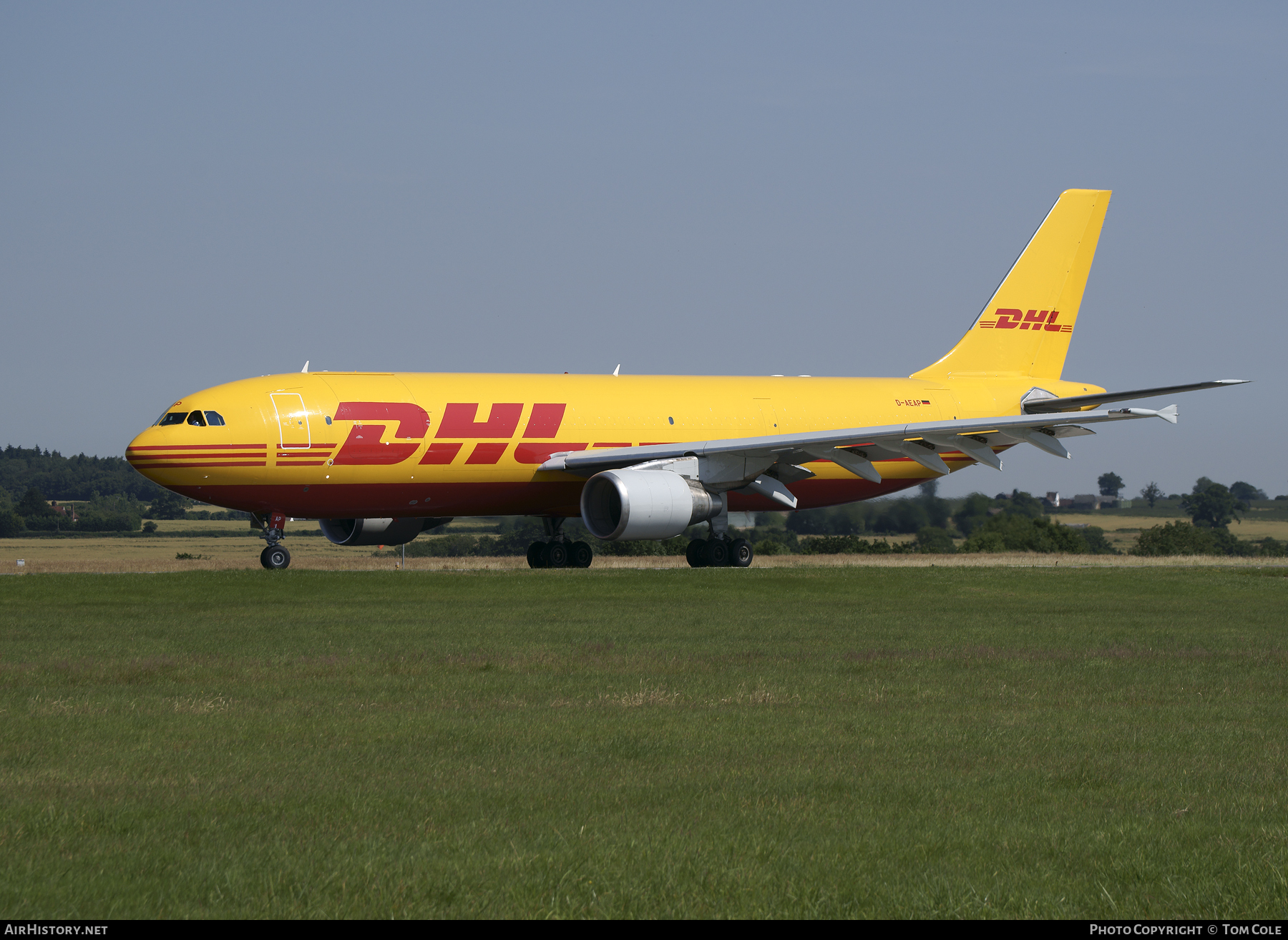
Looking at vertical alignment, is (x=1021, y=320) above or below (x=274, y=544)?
above

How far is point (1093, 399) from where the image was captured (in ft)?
108

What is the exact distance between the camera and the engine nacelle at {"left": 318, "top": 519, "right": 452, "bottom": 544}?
3231cm

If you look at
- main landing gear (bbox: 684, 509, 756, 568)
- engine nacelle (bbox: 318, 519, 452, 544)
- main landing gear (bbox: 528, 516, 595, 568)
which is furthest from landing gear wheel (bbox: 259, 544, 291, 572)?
main landing gear (bbox: 684, 509, 756, 568)

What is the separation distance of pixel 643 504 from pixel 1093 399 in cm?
1218

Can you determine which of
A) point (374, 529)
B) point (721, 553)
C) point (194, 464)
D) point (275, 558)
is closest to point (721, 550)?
point (721, 553)

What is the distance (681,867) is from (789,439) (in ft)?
75.2

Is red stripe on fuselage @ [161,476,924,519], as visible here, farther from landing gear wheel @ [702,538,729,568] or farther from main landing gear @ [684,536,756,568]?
landing gear wheel @ [702,538,729,568]

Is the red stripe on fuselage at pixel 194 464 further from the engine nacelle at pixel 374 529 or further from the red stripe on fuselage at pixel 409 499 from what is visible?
the engine nacelle at pixel 374 529

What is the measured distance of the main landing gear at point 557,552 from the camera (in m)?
32.5

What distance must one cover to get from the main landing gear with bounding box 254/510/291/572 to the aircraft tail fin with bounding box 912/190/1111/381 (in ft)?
57.3

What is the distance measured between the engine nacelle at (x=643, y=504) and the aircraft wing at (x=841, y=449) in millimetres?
706

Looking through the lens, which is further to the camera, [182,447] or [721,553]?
[721,553]

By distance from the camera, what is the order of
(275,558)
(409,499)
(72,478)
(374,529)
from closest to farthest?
1. (275,558)
2. (409,499)
3. (374,529)
4. (72,478)

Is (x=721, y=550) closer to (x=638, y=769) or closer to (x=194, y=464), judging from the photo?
(x=194, y=464)
